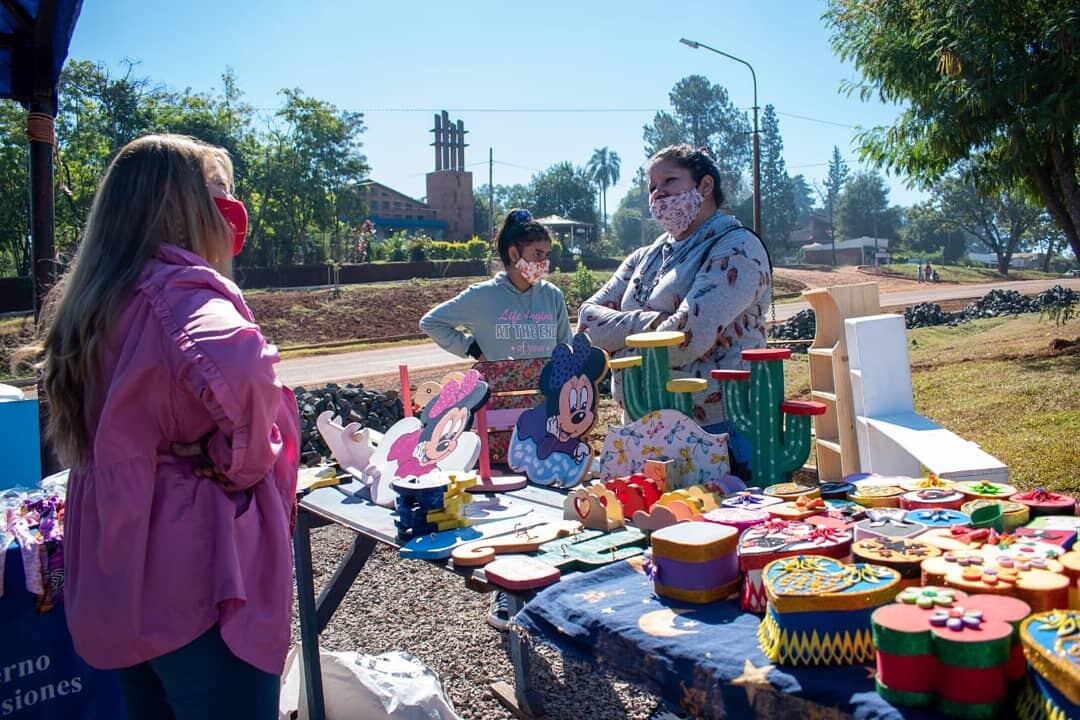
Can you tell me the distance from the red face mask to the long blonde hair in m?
0.08

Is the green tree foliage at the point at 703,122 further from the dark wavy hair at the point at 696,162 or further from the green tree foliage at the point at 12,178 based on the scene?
the dark wavy hair at the point at 696,162

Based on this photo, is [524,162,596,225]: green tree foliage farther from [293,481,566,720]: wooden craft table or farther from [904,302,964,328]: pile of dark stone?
[293,481,566,720]: wooden craft table

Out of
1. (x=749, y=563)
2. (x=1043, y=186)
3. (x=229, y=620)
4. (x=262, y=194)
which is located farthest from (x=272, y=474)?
(x=262, y=194)

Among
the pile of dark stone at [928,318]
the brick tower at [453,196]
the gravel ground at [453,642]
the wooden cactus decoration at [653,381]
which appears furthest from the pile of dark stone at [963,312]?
the brick tower at [453,196]

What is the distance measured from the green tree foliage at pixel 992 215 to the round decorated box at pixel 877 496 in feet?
192

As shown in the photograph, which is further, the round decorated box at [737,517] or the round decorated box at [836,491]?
the round decorated box at [836,491]

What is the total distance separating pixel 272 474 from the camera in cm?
159

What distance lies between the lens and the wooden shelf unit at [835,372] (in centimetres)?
328

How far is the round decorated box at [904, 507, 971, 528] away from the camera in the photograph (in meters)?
1.49

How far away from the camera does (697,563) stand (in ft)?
4.79

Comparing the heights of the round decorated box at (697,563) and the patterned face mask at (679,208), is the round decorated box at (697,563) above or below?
below

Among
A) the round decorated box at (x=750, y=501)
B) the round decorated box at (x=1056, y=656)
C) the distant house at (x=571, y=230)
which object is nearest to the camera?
the round decorated box at (x=1056, y=656)

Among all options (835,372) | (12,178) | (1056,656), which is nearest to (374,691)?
(835,372)

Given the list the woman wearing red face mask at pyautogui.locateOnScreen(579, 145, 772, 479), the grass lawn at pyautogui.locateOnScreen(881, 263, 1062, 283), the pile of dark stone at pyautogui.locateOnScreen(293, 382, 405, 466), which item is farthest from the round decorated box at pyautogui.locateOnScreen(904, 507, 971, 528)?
the grass lawn at pyautogui.locateOnScreen(881, 263, 1062, 283)
